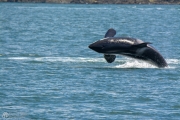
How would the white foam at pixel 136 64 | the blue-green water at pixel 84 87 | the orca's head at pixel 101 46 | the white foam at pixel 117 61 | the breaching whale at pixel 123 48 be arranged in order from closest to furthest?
the blue-green water at pixel 84 87
the orca's head at pixel 101 46
the breaching whale at pixel 123 48
the white foam at pixel 136 64
the white foam at pixel 117 61

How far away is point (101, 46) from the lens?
1788 inches

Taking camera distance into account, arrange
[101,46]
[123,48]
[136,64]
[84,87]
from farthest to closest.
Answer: [136,64] < [123,48] < [101,46] < [84,87]

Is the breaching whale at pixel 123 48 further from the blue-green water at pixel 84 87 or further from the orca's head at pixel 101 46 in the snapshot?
the blue-green water at pixel 84 87

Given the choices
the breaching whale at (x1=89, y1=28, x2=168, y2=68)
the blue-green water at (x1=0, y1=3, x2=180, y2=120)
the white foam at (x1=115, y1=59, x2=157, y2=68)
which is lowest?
the blue-green water at (x1=0, y1=3, x2=180, y2=120)

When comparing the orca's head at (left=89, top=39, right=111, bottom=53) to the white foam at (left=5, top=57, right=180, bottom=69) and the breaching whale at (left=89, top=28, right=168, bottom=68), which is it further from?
the white foam at (left=5, top=57, right=180, bottom=69)

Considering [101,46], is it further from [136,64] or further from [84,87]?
[136,64]

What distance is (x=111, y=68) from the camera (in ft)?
166

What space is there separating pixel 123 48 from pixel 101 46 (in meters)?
1.78

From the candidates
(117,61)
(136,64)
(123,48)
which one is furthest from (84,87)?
(117,61)

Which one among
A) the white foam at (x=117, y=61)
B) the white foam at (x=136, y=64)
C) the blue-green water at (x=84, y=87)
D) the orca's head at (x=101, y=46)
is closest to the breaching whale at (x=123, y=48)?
the orca's head at (x=101, y=46)

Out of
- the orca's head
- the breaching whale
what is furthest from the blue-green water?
the orca's head

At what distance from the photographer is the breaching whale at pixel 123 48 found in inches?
1800

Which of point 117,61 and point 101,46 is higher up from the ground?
point 101,46

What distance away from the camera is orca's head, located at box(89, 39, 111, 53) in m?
45.2
